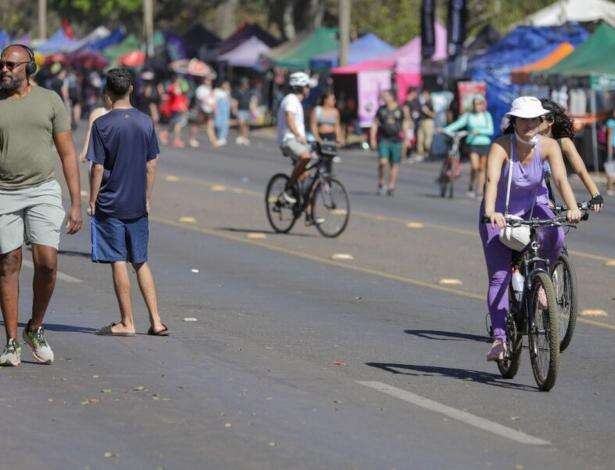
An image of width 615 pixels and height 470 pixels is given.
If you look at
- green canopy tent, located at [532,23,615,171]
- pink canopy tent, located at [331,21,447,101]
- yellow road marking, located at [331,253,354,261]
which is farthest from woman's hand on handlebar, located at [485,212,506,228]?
pink canopy tent, located at [331,21,447,101]

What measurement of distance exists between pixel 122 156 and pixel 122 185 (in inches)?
7.5

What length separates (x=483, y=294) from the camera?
1419 centimetres

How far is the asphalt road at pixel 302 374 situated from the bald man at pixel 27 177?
0.54m

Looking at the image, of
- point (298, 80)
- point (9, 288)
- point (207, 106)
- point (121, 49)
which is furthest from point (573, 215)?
point (121, 49)

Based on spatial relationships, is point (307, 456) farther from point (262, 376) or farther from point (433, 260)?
point (433, 260)

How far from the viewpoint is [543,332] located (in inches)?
349

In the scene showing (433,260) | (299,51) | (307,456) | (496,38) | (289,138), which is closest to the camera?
(307,456)

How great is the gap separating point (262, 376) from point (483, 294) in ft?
17.4

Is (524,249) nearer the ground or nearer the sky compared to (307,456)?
nearer the sky

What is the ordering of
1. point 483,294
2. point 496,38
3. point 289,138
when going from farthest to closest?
point 496,38
point 289,138
point 483,294

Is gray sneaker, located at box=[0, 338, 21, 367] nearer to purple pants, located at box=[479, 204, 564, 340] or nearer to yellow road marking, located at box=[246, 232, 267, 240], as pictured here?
purple pants, located at box=[479, 204, 564, 340]

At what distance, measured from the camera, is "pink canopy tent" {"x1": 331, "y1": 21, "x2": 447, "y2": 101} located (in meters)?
43.9

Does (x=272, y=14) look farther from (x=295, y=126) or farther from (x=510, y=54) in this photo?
(x=295, y=126)

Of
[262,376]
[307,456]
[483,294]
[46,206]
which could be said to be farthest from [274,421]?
[483,294]
